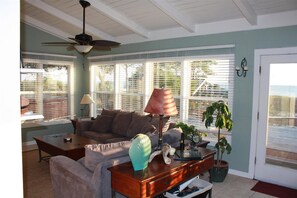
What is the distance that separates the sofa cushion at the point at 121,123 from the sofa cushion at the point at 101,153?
2.69m

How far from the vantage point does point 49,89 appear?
6480 mm

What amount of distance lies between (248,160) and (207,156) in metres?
1.71

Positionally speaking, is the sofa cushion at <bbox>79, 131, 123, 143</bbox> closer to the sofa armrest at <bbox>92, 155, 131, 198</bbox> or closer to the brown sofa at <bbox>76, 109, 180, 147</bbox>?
the brown sofa at <bbox>76, 109, 180, 147</bbox>

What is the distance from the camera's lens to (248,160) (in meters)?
4.10

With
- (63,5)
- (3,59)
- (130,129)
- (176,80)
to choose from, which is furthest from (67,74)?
(3,59)

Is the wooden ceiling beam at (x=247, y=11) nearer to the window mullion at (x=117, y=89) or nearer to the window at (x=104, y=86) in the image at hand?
the window mullion at (x=117, y=89)

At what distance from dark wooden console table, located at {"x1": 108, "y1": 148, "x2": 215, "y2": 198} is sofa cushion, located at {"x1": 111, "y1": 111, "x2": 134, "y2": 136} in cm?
270

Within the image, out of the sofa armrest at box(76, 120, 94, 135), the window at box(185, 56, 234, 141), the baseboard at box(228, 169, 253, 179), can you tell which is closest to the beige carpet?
the sofa armrest at box(76, 120, 94, 135)

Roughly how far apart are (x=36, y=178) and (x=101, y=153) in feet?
7.46

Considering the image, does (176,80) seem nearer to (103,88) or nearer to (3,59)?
(103,88)

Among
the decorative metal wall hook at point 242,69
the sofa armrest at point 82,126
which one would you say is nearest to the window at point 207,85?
the decorative metal wall hook at point 242,69

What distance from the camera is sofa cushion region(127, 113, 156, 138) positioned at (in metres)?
4.76

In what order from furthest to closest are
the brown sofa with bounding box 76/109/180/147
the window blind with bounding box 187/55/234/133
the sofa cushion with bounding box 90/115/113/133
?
the sofa cushion with bounding box 90/115/113/133 < the brown sofa with bounding box 76/109/180/147 < the window blind with bounding box 187/55/234/133

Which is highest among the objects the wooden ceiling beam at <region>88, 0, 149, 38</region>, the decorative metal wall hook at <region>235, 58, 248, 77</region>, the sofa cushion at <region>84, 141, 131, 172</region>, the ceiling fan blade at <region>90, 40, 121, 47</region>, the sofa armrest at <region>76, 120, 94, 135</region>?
the wooden ceiling beam at <region>88, 0, 149, 38</region>
